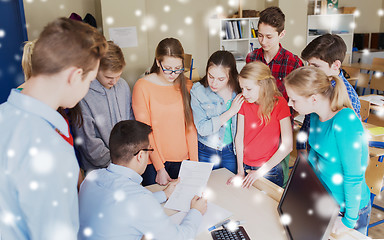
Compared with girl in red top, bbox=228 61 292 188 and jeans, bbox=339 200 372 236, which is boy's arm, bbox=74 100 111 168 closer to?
girl in red top, bbox=228 61 292 188

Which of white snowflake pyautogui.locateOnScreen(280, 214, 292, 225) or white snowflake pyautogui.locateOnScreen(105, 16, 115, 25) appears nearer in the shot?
white snowflake pyautogui.locateOnScreen(280, 214, 292, 225)

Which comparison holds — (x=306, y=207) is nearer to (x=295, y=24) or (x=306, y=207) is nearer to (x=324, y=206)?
(x=324, y=206)

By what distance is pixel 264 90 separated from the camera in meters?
1.77

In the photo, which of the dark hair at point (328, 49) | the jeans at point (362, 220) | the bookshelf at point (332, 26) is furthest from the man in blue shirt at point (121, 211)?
the bookshelf at point (332, 26)

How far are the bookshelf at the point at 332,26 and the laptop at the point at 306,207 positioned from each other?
5342 millimetres

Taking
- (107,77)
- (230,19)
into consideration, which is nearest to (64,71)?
(107,77)

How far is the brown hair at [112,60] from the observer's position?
1633 mm

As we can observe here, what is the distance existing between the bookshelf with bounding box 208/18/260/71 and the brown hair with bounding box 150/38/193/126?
3.69 metres

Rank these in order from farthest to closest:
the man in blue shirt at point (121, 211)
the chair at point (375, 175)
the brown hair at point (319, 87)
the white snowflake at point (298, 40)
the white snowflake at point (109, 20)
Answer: the white snowflake at point (298, 40), the white snowflake at point (109, 20), the chair at point (375, 175), the brown hair at point (319, 87), the man in blue shirt at point (121, 211)

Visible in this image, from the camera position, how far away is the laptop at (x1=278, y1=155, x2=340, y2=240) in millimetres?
938

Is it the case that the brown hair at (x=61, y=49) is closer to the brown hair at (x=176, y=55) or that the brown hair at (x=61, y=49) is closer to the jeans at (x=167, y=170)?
the brown hair at (x=176, y=55)

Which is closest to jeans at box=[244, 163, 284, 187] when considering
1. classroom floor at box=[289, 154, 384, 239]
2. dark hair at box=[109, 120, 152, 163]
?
dark hair at box=[109, 120, 152, 163]

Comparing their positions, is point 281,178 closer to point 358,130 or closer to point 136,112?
point 358,130

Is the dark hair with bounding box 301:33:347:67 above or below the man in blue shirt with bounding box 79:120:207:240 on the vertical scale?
above
